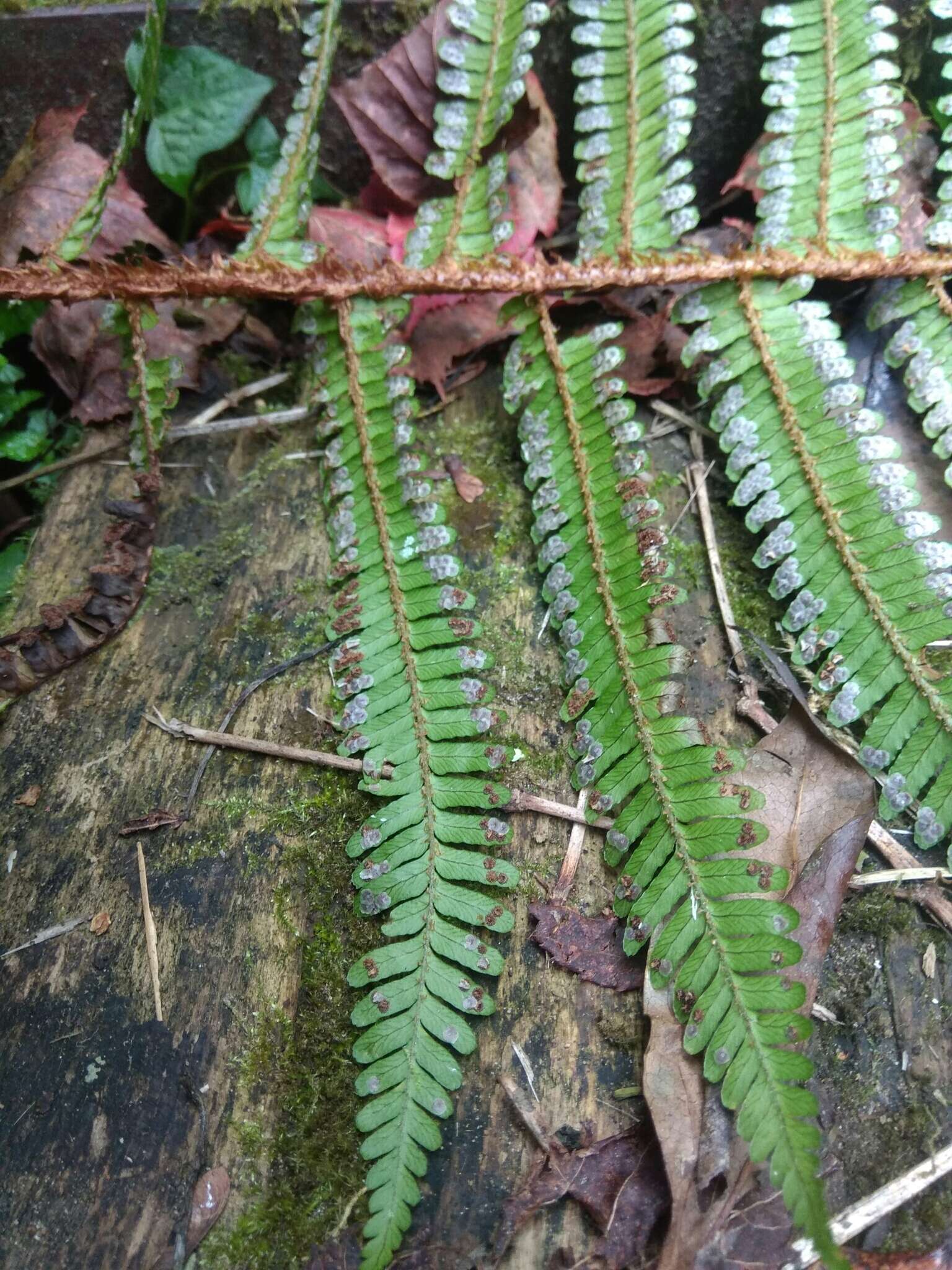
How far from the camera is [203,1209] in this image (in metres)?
1.62

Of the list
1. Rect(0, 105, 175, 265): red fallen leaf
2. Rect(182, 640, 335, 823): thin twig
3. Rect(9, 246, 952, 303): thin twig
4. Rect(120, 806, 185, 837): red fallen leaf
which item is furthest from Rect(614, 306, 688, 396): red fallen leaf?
Rect(120, 806, 185, 837): red fallen leaf

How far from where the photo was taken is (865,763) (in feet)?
6.18

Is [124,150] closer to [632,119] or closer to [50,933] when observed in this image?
[632,119]

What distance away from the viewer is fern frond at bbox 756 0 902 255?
2238mm

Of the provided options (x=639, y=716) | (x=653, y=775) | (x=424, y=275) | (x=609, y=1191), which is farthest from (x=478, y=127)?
(x=609, y=1191)

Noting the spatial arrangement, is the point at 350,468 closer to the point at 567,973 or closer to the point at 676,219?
the point at 676,219

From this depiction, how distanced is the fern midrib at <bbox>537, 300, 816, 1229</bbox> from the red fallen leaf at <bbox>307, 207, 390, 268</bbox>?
633 millimetres

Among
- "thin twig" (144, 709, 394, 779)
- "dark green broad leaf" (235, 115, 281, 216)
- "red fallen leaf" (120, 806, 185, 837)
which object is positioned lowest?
"red fallen leaf" (120, 806, 185, 837)

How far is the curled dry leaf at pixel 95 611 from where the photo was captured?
2.15 m

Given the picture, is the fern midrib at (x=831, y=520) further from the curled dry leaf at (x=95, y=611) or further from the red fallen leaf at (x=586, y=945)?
the curled dry leaf at (x=95, y=611)

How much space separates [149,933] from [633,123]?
241 cm

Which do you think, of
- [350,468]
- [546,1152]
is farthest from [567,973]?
[350,468]

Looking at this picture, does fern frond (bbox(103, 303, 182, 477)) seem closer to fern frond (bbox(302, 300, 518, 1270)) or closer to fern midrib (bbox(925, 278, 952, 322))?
fern frond (bbox(302, 300, 518, 1270))

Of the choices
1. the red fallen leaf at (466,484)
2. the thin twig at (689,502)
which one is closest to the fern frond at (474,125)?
the red fallen leaf at (466,484)
